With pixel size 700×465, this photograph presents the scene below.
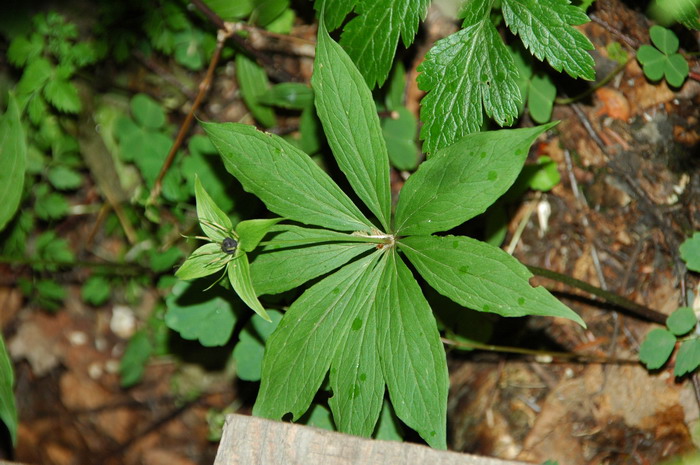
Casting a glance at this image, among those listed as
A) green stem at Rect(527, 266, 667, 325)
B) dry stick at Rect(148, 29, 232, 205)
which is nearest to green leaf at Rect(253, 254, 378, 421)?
green stem at Rect(527, 266, 667, 325)

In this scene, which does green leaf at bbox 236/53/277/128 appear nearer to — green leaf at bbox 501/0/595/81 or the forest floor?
the forest floor

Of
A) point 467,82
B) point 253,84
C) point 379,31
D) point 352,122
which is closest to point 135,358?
point 253,84

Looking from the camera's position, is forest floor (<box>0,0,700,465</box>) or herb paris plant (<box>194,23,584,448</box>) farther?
forest floor (<box>0,0,700,465</box>)

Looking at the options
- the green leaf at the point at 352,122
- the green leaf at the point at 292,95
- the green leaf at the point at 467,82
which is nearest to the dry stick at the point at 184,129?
the green leaf at the point at 292,95

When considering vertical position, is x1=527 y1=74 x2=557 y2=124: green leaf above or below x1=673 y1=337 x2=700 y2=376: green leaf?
above

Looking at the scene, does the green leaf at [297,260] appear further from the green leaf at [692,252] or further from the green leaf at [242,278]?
the green leaf at [692,252]

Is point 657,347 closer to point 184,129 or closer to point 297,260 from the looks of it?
point 297,260

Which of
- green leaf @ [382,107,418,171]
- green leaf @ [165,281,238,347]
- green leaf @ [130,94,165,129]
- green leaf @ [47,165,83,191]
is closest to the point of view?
green leaf @ [165,281,238,347]
